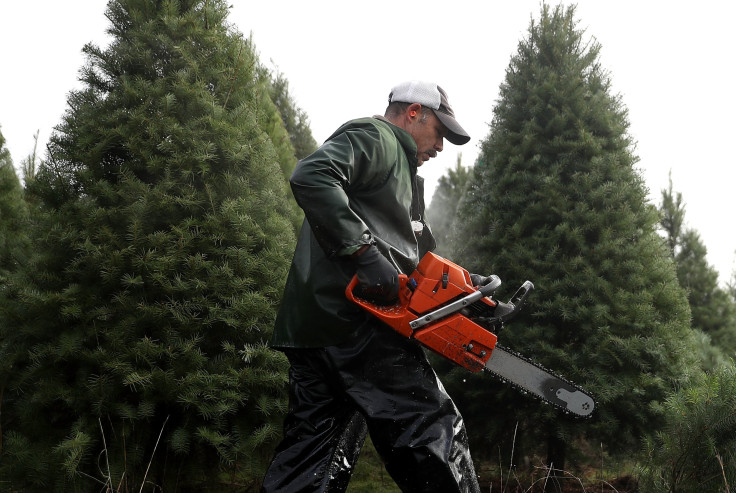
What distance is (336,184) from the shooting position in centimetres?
209

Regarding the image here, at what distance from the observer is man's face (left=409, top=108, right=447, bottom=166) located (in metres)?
2.55

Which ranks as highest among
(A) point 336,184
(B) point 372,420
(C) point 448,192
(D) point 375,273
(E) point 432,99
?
(C) point 448,192

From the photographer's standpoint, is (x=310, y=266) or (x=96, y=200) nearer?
(x=310, y=266)

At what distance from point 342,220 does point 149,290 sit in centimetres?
116

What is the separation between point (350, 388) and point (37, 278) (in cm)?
167

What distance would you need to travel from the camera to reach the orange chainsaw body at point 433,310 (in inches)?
84.4

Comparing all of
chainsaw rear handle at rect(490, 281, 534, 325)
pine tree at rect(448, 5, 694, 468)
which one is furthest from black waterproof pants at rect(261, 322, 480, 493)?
pine tree at rect(448, 5, 694, 468)

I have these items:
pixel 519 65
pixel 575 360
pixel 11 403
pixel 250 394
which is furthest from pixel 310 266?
pixel 519 65

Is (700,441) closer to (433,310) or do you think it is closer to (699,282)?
(433,310)

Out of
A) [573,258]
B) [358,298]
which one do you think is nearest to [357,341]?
[358,298]

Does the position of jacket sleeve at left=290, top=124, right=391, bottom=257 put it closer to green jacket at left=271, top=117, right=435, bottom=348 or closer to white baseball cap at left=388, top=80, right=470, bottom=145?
green jacket at left=271, top=117, right=435, bottom=348

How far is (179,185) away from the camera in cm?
279

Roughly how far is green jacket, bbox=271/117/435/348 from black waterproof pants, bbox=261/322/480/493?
126 mm

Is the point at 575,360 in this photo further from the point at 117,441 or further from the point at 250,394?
the point at 117,441
